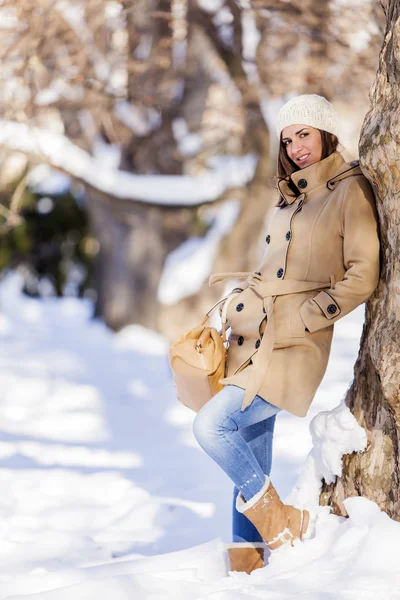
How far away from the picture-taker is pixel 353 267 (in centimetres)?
240

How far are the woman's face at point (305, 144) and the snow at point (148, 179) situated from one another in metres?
4.84

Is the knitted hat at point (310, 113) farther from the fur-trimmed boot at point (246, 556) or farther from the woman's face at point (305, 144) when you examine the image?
the fur-trimmed boot at point (246, 556)

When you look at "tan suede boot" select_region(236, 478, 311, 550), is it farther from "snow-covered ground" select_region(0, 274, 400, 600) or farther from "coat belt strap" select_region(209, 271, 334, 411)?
"coat belt strap" select_region(209, 271, 334, 411)

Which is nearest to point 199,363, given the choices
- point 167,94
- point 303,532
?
point 303,532

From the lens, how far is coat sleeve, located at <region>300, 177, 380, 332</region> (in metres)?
2.40

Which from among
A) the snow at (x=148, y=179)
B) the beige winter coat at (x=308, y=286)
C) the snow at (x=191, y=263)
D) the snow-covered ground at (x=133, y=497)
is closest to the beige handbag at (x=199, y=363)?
the beige winter coat at (x=308, y=286)

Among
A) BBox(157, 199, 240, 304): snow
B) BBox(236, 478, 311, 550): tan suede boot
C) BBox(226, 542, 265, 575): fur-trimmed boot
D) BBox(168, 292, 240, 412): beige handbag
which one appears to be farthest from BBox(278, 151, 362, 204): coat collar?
BBox(157, 199, 240, 304): snow

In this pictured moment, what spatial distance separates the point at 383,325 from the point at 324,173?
23.7 inches

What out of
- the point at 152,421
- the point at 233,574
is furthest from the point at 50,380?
the point at 233,574

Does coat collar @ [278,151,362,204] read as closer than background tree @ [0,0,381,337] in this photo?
Yes

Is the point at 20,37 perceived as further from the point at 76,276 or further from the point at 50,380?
the point at 76,276

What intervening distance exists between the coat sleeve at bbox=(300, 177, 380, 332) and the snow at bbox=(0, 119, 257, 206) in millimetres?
5147

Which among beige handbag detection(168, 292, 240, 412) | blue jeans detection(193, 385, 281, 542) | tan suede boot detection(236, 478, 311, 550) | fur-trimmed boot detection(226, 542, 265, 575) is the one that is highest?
beige handbag detection(168, 292, 240, 412)

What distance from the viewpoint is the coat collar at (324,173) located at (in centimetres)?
259
